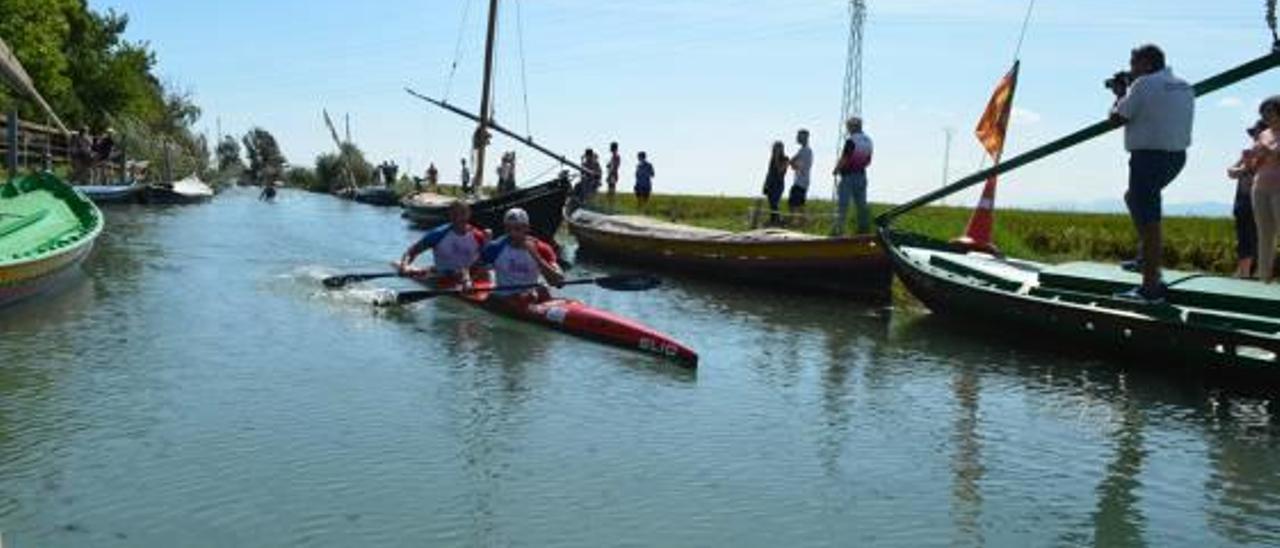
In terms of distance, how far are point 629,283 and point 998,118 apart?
6710 millimetres

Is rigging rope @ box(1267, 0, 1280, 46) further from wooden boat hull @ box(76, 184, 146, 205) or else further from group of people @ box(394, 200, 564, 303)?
wooden boat hull @ box(76, 184, 146, 205)

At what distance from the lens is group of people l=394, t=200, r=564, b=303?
1617 cm

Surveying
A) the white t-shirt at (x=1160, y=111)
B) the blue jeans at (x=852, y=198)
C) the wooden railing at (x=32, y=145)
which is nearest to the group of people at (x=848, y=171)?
the blue jeans at (x=852, y=198)

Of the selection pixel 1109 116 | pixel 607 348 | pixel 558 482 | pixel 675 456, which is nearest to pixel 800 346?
pixel 607 348

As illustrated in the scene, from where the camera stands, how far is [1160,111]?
39.6 feet

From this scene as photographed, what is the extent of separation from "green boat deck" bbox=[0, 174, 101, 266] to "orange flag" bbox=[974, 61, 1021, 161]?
13189mm

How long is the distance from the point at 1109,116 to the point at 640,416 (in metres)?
5.70

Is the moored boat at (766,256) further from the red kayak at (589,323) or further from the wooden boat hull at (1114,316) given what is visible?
the red kayak at (589,323)

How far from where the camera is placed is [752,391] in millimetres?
12570

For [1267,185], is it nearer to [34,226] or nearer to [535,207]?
[34,226]

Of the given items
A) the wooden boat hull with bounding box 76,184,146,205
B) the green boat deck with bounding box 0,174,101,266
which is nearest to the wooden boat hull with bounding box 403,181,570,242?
the green boat deck with bounding box 0,174,101,266

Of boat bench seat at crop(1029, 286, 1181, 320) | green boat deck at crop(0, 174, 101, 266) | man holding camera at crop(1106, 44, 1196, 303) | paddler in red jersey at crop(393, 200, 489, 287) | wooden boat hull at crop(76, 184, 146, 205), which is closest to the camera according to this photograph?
man holding camera at crop(1106, 44, 1196, 303)

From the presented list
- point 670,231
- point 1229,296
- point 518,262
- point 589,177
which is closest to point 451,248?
point 518,262

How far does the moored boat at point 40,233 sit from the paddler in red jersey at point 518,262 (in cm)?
564
